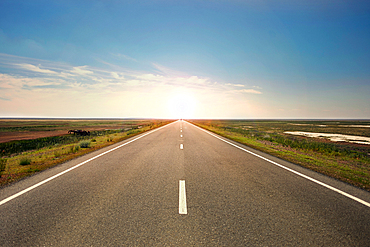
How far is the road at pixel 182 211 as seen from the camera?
2721 mm

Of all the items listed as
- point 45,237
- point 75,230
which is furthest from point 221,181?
point 45,237

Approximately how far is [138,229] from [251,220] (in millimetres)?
2016

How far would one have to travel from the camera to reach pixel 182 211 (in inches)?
139

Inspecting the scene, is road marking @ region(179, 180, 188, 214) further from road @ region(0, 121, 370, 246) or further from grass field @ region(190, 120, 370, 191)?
grass field @ region(190, 120, 370, 191)

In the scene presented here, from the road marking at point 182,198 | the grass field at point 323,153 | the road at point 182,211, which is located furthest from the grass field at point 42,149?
the grass field at point 323,153

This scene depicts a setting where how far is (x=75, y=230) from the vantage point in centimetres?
292

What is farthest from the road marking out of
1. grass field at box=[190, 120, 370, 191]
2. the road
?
grass field at box=[190, 120, 370, 191]

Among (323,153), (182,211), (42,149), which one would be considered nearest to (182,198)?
(182,211)

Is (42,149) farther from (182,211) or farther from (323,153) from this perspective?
(323,153)

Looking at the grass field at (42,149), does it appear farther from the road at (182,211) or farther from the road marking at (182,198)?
the road marking at (182,198)

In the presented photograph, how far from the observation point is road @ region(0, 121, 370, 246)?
2721 millimetres

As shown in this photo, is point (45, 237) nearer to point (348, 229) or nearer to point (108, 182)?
point (108, 182)

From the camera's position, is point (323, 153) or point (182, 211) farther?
point (323, 153)

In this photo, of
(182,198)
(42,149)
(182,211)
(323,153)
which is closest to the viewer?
(182,211)
